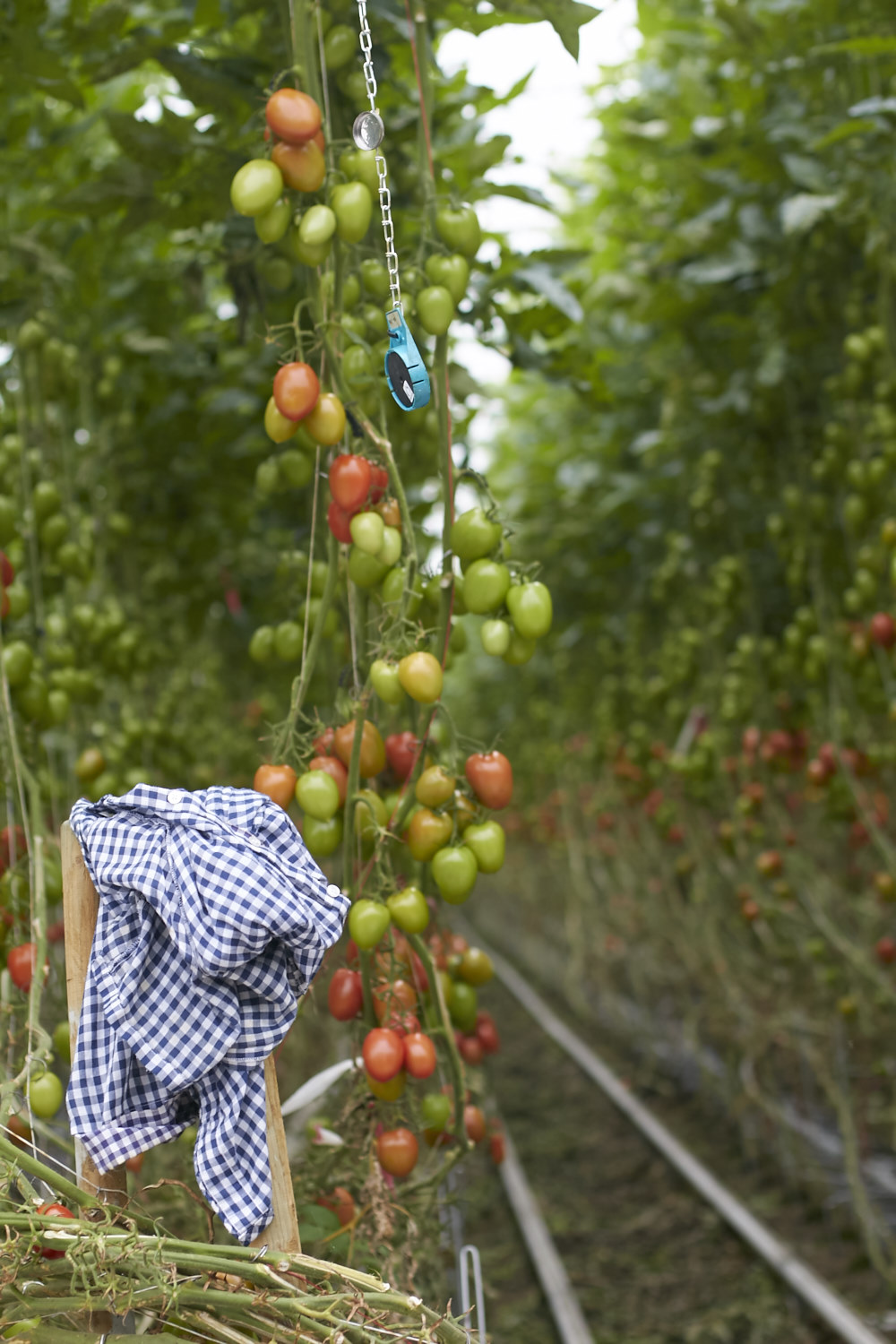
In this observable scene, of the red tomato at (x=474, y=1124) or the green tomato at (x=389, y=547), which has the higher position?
the green tomato at (x=389, y=547)

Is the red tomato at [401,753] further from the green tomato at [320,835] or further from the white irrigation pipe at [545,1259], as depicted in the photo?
the white irrigation pipe at [545,1259]

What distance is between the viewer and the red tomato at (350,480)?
1.33 meters

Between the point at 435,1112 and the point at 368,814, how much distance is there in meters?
0.41

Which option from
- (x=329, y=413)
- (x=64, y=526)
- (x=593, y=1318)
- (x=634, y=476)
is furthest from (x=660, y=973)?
(x=329, y=413)

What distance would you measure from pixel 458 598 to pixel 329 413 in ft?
0.92

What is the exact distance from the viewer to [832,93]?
2.58m

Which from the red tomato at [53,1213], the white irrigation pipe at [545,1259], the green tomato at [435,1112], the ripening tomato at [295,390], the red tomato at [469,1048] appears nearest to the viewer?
the red tomato at [53,1213]

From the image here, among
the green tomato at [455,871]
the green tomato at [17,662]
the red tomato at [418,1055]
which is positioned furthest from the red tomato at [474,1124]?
the green tomato at [17,662]

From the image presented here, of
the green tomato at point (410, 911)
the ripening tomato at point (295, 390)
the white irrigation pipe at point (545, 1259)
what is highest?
the ripening tomato at point (295, 390)

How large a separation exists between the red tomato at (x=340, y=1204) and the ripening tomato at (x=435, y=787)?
1.74ft

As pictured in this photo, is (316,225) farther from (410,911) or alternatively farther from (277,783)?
(410,911)

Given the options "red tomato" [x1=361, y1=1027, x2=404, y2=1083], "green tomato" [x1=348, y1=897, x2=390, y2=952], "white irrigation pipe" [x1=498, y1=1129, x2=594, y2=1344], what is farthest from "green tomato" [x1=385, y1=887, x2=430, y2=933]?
"white irrigation pipe" [x1=498, y1=1129, x2=594, y2=1344]

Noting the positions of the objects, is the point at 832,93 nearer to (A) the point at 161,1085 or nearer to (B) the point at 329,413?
(B) the point at 329,413

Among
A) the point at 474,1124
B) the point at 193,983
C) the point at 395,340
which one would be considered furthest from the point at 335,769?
the point at 474,1124
